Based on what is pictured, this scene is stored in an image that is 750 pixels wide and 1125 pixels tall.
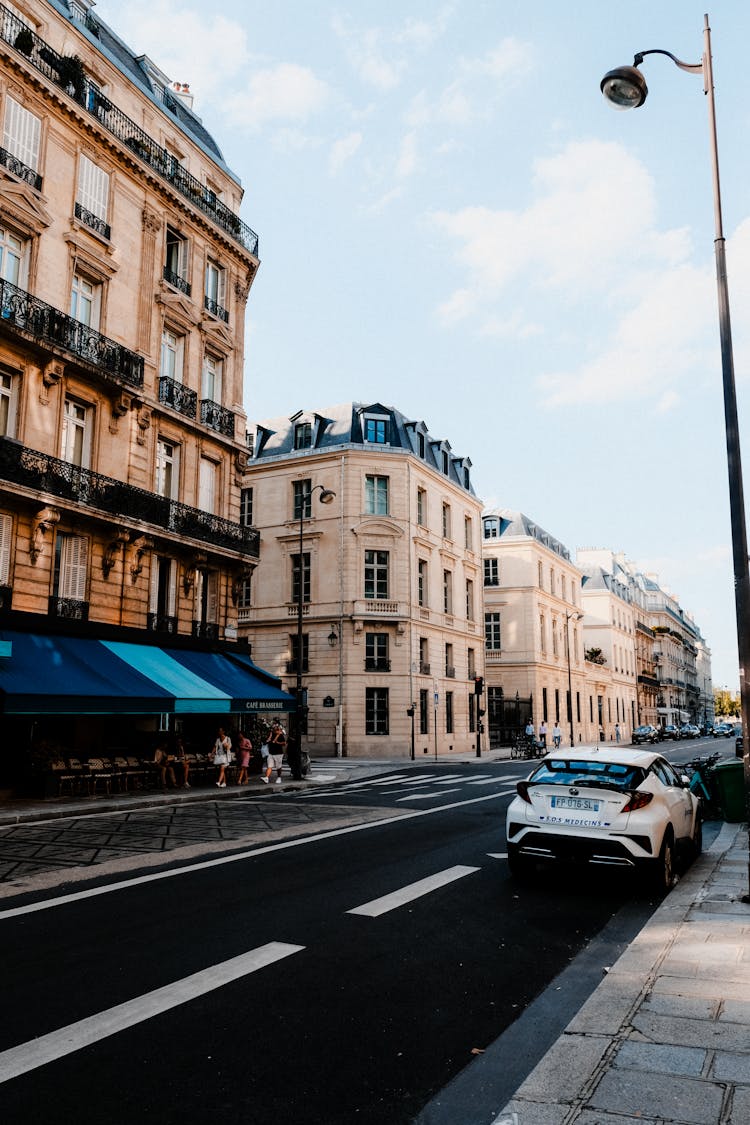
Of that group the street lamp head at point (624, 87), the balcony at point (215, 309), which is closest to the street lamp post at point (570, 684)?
the balcony at point (215, 309)

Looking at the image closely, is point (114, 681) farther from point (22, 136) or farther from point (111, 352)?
point (22, 136)

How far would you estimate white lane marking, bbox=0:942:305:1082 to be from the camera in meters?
4.17

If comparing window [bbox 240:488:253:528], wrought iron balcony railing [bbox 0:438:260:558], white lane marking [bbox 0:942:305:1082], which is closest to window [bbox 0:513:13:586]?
wrought iron balcony railing [bbox 0:438:260:558]

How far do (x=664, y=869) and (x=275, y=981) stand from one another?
15.4 feet

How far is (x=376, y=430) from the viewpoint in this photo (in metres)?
41.2

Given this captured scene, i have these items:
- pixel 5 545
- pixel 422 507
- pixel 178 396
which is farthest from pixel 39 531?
pixel 422 507

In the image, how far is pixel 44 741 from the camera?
61.2 feet

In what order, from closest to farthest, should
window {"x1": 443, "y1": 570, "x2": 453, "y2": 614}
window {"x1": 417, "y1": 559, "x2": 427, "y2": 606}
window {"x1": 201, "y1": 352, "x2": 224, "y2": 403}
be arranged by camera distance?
window {"x1": 201, "y1": 352, "x2": 224, "y2": 403}
window {"x1": 417, "y1": 559, "x2": 427, "y2": 606}
window {"x1": 443, "y1": 570, "x2": 453, "y2": 614}

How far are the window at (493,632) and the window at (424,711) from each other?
54.9 feet

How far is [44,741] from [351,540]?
71.1ft

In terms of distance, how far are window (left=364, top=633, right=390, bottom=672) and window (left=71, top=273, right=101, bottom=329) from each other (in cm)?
2012

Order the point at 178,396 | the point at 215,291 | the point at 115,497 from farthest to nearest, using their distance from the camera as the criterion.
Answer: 1. the point at 215,291
2. the point at 178,396
3. the point at 115,497

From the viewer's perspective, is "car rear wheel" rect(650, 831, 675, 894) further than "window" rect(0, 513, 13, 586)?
No

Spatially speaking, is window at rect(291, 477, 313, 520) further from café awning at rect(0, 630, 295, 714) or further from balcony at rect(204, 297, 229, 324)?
café awning at rect(0, 630, 295, 714)
